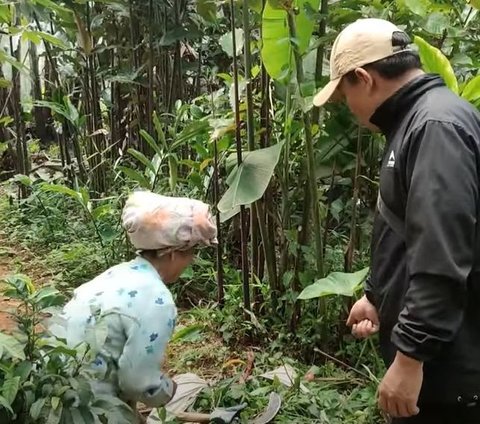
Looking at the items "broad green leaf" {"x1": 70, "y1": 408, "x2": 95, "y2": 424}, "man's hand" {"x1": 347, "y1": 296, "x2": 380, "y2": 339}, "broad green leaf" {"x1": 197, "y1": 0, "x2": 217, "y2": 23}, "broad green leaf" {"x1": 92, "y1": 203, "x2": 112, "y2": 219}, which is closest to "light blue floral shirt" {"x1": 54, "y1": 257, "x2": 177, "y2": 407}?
"broad green leaf" {"x1": 70, "y1": 408, "x2": 95, "y2": 424}

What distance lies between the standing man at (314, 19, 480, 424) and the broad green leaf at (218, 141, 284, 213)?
105 cm

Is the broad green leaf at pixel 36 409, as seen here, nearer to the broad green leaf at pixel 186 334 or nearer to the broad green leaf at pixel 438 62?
the broad green leaf at pixel 186 334

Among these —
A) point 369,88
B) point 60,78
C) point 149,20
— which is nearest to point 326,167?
point 369,88

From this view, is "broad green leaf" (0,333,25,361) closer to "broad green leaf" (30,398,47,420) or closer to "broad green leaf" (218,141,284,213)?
"broad green leaf" (30,398,47,420)

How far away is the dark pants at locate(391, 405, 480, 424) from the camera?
1608mm

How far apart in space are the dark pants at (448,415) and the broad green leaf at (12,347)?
2.97 ft

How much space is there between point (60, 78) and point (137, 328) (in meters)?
4.15

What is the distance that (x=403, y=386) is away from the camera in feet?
4.91

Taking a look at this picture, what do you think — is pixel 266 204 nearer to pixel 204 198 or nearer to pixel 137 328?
pixel 204 198

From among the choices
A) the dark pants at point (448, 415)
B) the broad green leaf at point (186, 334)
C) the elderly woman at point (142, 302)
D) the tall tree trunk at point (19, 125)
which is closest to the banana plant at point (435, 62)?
the elderly woman at point (142, 302)

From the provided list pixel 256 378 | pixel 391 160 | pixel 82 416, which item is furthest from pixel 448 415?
pixel 256 378

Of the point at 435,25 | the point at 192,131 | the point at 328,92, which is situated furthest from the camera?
the point at 192,131

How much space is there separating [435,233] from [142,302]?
2.66ft

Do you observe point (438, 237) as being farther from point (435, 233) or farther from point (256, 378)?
point (256, 378)
